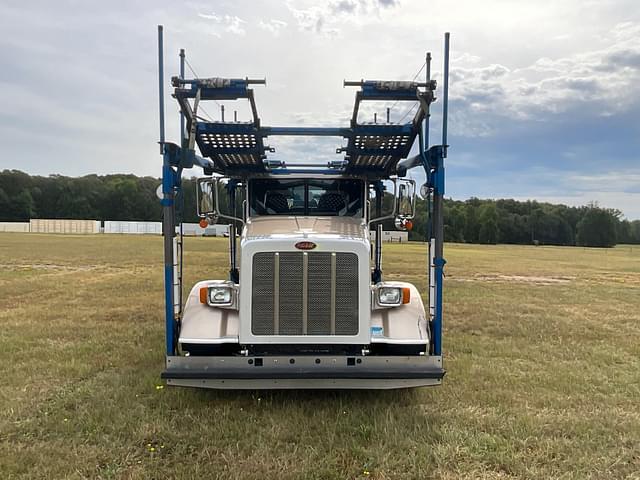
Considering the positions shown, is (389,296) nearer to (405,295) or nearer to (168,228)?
(405,295)

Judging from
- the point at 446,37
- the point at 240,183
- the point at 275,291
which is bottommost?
the point at 275,291

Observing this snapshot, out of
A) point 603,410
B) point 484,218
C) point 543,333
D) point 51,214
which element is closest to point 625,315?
point 543,333

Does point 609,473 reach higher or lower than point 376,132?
lower

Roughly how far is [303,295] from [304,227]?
1168 millimetres

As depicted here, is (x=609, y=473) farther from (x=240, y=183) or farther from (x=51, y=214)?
(x=51, y=214)

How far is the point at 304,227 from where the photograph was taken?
6.25m

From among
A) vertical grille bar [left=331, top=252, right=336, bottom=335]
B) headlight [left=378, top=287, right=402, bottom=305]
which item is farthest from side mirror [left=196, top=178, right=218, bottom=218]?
headlight [left=378, top=287, right=402, bottom=305]

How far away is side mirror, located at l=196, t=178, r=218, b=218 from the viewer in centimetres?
609

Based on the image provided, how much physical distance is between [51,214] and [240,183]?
12045cm

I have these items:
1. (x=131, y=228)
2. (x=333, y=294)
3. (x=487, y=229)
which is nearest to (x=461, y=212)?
(x=487, y=229)

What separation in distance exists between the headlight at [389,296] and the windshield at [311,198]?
1.32 meters

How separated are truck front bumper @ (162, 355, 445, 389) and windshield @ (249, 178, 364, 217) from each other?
2.36 metres

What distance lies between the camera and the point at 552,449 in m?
4.64

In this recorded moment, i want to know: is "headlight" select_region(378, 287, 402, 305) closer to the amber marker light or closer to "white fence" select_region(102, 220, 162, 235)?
the amber marker light
